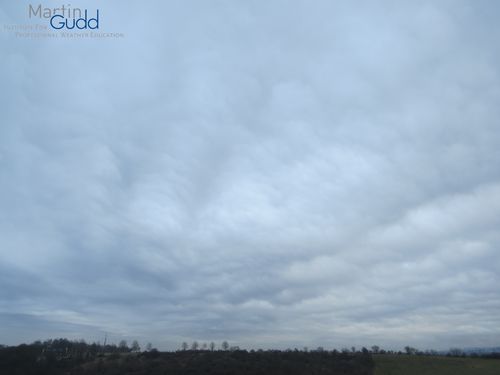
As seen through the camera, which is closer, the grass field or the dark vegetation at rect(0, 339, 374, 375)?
the dark vegetation at rect(0, 339, 374, 375)

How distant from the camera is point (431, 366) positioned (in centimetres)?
7844

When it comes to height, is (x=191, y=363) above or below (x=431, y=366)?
above

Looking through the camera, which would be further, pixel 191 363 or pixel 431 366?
pixel 431 366

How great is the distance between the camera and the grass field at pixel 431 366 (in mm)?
74750

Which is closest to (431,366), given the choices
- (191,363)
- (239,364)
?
(239,364)

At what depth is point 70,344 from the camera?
146 m

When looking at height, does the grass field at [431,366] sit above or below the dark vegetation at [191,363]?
below

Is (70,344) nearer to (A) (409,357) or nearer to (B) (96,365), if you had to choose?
(B) (96,365)

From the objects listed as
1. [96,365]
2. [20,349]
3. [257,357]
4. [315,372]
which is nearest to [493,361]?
[315,372]

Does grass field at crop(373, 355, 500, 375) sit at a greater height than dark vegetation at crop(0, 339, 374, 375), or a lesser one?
lesser

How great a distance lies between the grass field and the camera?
2943 inches

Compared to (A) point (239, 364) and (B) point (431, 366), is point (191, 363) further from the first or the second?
(B) point (431, 366)

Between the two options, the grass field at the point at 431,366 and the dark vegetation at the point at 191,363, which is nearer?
the dark vegetation at the point at 191,363

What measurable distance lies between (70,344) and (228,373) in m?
96.6
